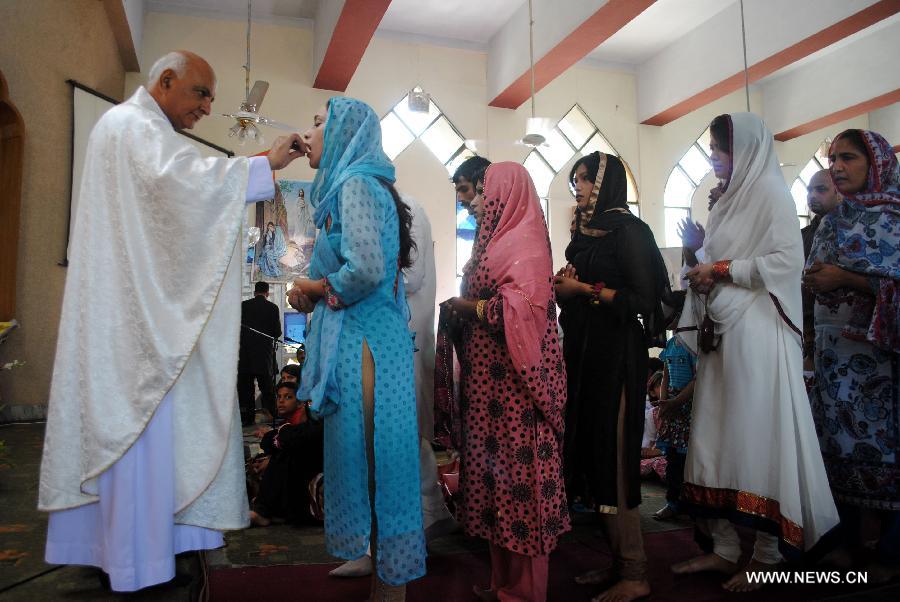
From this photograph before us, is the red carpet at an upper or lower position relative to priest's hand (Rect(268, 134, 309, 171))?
lower

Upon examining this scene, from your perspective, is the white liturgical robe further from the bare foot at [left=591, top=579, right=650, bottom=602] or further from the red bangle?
the red bangle

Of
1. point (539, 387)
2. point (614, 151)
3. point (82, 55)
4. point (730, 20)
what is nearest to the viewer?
point (539, 387)

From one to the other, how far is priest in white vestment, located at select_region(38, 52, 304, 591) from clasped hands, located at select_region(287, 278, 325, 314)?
171mm

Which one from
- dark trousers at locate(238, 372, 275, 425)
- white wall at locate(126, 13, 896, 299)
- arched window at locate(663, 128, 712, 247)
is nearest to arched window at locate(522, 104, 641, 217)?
white wall at locate(126, 13, 896, 299)

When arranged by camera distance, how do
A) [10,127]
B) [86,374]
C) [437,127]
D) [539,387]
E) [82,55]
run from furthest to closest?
1. [437,127]
2. [82,55]
3. [10,127]
4. [539,387]
5. [86,374]

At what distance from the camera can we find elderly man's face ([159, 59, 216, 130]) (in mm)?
1710

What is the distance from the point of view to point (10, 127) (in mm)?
4793

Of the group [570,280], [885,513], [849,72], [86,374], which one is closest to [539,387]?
[570,280]

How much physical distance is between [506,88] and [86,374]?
24.2 feet

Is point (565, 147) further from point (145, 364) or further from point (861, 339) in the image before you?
point (145, 364)

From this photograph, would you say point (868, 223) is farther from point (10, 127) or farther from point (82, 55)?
point (82, 55)

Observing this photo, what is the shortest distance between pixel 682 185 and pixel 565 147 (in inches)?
79.9

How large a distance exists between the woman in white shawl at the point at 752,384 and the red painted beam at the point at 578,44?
4385mm

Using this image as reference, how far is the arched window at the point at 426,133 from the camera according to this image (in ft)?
26.8
